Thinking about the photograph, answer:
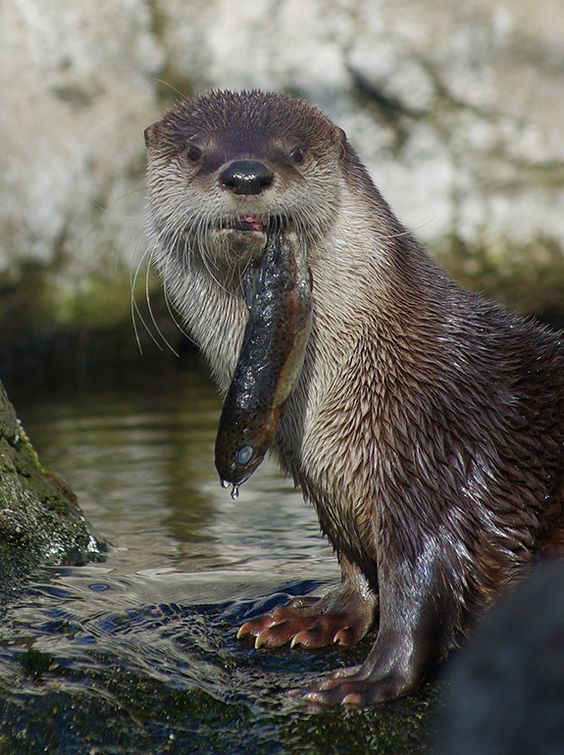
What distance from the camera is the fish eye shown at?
3000 millimetres

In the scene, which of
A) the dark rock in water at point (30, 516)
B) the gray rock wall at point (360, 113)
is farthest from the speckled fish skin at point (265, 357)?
the gray rock wall at point (360, 113)

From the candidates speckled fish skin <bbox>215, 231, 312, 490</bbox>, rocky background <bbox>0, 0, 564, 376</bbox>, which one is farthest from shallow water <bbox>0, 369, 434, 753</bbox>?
rocky background <bbox>0, 0, 564, 376</bbox>

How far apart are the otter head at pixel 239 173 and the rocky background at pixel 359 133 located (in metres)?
5.11

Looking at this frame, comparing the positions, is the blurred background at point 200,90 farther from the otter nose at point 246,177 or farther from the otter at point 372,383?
the otter nose at point 246,177

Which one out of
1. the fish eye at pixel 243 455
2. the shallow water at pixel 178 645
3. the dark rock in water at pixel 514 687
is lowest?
the shallow water at pixel 178 645

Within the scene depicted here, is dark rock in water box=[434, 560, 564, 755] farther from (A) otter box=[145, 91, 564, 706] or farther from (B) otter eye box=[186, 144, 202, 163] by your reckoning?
(B) otter eye box=[186, 144, 202, 163]

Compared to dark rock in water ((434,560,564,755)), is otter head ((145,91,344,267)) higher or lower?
higher

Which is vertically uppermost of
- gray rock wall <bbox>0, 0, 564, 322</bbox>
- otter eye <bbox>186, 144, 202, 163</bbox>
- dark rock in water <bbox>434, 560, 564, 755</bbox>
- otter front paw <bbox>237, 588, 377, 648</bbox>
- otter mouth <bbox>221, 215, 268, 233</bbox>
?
gray rock wall <bbox>0, 0, 564, 322</bbox>

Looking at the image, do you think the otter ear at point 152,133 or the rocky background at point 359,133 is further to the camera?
the rocky background at point 359,133

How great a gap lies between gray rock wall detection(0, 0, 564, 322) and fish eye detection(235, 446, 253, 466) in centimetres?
559

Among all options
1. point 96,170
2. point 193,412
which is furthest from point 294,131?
point 96,170

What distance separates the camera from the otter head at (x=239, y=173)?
3.02 m

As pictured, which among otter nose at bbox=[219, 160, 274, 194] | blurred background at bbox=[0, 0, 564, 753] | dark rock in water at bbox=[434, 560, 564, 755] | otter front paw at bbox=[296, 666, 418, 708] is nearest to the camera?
dark rock in water at bbox=[434, 560, 564, 755]

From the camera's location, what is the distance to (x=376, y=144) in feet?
28.4
